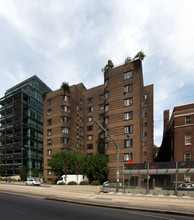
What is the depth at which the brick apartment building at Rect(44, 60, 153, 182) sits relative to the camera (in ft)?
130

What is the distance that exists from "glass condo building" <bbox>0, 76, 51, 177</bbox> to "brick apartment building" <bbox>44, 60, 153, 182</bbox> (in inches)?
738

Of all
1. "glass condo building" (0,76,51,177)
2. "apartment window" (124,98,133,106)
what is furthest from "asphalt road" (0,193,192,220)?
"glass condo building" (0,76,51,177)

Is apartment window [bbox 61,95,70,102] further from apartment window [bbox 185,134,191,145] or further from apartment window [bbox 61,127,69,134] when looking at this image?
apartment window [bbox 185,134,191,145]

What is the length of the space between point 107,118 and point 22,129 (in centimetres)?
3823

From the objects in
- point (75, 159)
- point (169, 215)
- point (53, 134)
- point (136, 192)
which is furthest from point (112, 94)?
point (169, 215)

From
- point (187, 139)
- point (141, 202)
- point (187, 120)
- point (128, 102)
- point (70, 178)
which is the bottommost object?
point (70, 178)

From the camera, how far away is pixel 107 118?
44.0 meters

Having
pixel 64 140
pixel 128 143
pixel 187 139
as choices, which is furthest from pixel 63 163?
pixel 187 139

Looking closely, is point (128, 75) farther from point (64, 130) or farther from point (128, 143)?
point (64, 130)

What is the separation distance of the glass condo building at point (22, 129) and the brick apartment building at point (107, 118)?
61.5 feet

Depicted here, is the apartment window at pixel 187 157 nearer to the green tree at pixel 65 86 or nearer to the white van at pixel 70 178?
the white van at pixel 70 178

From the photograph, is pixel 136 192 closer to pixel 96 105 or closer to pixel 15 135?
pixel 96 105

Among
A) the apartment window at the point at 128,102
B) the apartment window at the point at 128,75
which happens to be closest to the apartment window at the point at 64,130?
the apartment window at the point at 128,102

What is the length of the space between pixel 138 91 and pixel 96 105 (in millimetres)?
20161
